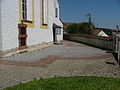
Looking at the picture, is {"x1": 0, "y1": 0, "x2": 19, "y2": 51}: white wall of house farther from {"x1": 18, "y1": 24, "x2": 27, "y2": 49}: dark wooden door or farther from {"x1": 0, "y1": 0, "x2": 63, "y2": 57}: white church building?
{"x1": 18, "y1": 24, "x2": 27, "y2": 49}: dark wooden door

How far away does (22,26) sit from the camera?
13195mm

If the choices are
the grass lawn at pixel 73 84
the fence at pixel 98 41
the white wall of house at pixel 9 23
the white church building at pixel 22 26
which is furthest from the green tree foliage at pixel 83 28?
the grass lawn at pixel 73 84

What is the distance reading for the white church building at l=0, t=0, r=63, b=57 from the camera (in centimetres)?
1096

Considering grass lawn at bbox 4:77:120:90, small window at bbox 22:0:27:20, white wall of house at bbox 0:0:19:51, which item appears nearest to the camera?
grass lawn at bbox 4:77:120:90

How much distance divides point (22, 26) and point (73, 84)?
868cm

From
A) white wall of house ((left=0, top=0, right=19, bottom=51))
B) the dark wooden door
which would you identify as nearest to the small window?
the dark wooden door

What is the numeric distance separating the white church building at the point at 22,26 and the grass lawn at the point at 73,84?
5.85 m

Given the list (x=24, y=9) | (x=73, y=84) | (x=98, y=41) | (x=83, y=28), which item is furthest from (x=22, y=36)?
(x=83, y=28)

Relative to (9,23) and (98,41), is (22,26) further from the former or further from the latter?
(98,41)

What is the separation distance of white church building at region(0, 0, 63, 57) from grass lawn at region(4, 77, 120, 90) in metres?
5.85

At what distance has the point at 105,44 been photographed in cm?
1733

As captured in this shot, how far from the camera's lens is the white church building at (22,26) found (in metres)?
11.0

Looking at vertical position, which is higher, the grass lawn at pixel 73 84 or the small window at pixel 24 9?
the small window at pixel 24 9

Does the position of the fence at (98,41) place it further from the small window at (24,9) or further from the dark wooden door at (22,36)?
the small window at (24,9)
